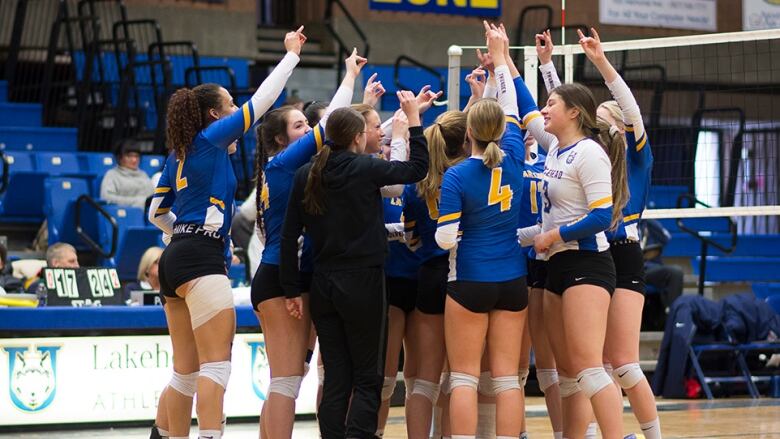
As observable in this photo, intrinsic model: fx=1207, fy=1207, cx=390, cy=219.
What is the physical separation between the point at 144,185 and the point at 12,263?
1899mm

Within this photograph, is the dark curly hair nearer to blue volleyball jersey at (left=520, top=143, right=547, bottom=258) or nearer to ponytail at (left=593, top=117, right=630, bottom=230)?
blue volleyball jersey at (left=520, top=143, right=547, bottom=258)

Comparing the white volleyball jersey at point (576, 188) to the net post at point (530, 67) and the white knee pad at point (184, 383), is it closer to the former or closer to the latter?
the net post at point (530, 67)

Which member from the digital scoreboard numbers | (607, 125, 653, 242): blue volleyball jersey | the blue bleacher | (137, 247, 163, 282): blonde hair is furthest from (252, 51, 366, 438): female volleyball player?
the blue bleacher

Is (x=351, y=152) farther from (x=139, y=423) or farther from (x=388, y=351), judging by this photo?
(x=139, y=423)

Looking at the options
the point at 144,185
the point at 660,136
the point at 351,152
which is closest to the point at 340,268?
the point at 351,152

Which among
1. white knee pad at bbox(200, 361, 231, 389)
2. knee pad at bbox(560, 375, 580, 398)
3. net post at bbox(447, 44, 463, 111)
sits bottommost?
knee pad at bbox(560, 375, 580, 398)

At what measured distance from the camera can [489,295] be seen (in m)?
5.58

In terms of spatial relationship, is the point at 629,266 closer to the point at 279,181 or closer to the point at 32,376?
the point at 279,181

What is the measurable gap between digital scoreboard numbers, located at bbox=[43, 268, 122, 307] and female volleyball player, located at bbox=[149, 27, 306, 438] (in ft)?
9.41

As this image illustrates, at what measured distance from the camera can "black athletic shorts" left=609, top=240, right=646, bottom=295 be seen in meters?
5.94

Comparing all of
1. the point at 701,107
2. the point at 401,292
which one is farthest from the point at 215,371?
the point at 701,107

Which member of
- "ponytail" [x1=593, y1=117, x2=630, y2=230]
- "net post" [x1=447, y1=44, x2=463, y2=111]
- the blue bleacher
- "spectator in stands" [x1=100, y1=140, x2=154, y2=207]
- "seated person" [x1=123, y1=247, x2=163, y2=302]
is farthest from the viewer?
"spectator in stands" [x1=100, y1=140, x2=154, y2=207]

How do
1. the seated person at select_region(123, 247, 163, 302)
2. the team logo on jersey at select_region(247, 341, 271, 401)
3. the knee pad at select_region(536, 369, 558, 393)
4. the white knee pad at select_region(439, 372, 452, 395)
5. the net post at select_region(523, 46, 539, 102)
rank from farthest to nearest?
the seated person at select_region(123, 247, 163, 302)
the team logo on jersey at select_region(247, 341, 271, 401)
the net post at select_region(523, 46, 539, 102)
the white knee pad at select_region(439, 372, 452, 395)
the knee pad at select_region(536, 369, 558, 393)

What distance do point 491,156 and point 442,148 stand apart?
0.46m
